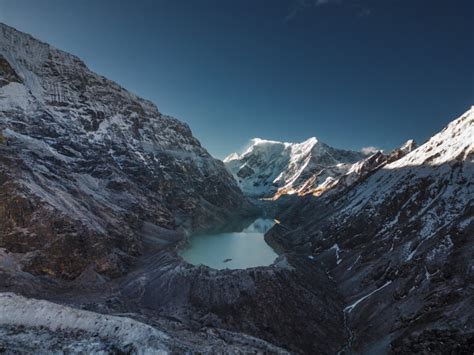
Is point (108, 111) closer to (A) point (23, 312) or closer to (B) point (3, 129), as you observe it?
(B) point (3, 129)

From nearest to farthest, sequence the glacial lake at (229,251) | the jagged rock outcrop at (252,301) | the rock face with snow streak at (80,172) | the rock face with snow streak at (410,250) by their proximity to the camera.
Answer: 1. the rock face with snow streak at (410,250)
2. the jagged rock outcrop at (252,301)
3. the rock face with snow streak at (80,172)
4. the glacial lake at (229,251)

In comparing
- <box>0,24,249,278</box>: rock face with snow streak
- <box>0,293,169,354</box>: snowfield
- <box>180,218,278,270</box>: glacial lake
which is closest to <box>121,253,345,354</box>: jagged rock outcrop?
<box>0,293,169,354</box>: snowfield

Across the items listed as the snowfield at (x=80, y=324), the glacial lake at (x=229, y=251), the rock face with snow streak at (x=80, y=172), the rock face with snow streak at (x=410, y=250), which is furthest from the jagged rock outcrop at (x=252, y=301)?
the glacial lake at (x=229, y=251)

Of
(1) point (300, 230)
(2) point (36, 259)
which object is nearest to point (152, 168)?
(1) point (300, 230)

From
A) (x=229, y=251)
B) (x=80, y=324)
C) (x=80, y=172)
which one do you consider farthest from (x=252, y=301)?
(x=80, y=172)

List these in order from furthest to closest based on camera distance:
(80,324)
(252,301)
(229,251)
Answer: (229,251), (252,301), (80,324)

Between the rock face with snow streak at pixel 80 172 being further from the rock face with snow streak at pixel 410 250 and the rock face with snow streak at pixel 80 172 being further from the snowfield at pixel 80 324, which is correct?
the rock face with snow streak at pixel 410 250

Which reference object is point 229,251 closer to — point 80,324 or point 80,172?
point 80,172
